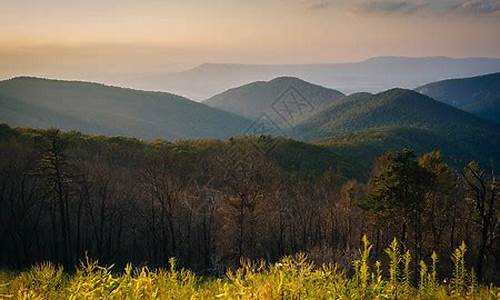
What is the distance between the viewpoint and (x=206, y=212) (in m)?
54.9

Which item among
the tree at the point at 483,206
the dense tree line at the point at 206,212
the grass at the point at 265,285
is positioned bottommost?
the dense tree line at the point at 206,212

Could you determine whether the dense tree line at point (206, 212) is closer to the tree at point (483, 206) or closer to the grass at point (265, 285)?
the tree at point (483, 206)

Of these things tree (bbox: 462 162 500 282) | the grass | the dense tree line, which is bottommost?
the dense tree line

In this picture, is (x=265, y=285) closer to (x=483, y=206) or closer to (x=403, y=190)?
(x=483, y=206)

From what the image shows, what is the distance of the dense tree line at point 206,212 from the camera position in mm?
37281

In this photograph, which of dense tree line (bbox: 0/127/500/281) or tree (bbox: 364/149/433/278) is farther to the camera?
dense tree line (bbox: 0/127/500/281)

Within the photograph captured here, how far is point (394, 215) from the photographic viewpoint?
34.5m

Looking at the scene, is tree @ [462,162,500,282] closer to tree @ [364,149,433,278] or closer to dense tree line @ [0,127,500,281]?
tree @ [364,149,433,278]

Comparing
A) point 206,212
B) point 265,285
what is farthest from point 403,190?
point 265,285

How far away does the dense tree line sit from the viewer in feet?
122

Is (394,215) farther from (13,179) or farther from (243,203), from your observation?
(13,179)

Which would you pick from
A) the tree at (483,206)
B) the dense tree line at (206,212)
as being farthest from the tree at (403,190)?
the tree at (483,206)

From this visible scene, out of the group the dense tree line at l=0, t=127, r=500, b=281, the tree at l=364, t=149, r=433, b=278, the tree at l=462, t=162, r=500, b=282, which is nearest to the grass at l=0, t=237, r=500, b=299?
the tree at l=462, t=162, r=500, b=282

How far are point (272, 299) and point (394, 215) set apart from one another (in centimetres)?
3117
